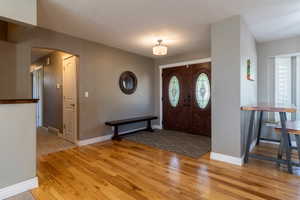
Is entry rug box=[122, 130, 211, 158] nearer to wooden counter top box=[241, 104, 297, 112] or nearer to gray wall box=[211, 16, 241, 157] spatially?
gray wall box=[211, 16, 241, 157]

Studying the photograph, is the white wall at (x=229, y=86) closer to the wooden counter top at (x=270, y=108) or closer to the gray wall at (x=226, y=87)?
the gray wall at (x=226, y=87)

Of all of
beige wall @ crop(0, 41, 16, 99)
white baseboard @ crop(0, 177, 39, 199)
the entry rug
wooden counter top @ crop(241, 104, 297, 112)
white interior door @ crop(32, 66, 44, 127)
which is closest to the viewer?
white baseboard @ crop(0, 177, 39, 199)

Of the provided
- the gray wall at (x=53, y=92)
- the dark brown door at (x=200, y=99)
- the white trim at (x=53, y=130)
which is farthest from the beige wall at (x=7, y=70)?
the dark brown door at (x=200, y=99)

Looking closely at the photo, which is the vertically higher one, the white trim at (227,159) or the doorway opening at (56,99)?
the doorway opening at (56,99)

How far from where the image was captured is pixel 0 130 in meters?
1.71

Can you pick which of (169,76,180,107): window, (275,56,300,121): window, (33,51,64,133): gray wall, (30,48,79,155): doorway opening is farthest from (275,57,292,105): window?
(33,51,64,133): gray wall

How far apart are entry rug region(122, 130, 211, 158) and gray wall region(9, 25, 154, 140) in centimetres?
79

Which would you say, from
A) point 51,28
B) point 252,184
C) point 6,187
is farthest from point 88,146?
point 252,184

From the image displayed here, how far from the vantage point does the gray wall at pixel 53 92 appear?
437 cm

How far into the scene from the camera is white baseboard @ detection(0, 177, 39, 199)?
5.64 feet

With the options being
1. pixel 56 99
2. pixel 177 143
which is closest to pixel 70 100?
pixel 56 99

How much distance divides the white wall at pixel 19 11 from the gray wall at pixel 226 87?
266 centimetres

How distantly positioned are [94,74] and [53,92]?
1.85 m

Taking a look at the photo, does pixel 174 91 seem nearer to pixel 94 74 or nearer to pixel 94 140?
pixel 94 74
